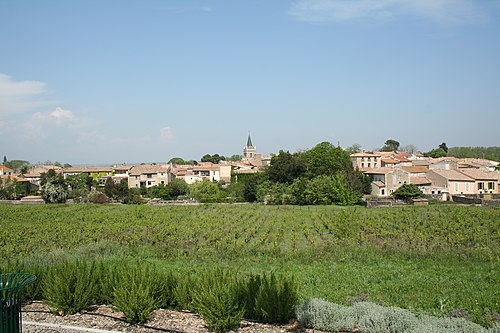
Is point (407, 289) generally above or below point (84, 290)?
below

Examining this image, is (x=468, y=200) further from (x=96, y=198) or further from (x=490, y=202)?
(x=96, y=198)

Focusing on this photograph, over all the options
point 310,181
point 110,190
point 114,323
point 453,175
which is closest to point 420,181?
point 453,175

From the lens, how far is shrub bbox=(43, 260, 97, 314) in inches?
350

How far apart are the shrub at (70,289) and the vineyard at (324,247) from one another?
5.29 meters

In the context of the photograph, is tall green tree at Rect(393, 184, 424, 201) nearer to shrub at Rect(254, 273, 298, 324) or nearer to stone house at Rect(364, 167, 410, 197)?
stone house at Rect(364, 167, 410, 197)

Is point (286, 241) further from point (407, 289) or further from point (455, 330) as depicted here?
point (455, 330)

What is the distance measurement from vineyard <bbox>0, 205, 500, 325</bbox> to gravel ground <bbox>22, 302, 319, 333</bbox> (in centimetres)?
344

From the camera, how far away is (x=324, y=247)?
1950 cm

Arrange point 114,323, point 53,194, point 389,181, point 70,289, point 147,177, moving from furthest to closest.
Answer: point 147,177, point 389,181, point 53,194, point 70,289, point 114,323

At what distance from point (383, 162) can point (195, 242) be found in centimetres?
7128

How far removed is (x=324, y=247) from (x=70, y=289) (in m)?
12.6

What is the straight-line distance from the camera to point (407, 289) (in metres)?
11.9

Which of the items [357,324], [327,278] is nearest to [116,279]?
[357,324]

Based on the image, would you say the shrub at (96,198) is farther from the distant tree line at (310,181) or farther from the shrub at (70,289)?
the shrub at (70,289)
